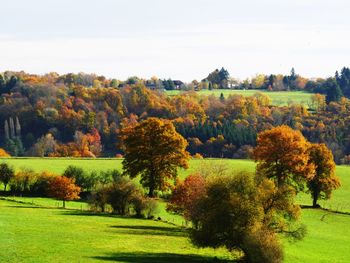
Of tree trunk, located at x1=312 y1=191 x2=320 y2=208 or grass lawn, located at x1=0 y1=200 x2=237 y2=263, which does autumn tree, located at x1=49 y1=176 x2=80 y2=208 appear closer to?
grass lawn, located at x1=0 y1=200 x2=237 y2=263

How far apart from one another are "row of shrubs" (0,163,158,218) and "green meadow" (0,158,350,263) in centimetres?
221

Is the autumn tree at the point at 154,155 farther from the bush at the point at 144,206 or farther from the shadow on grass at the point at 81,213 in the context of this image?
the shadow on grass at the point at 81,213

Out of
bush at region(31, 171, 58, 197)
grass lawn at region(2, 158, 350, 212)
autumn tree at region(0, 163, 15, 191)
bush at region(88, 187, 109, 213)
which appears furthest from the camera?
autumn tree at region(0, 163, 15, 191)

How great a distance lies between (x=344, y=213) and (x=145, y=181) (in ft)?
95.1

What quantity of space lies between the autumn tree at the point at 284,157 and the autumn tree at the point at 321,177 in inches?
55.0

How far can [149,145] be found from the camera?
83500 mm

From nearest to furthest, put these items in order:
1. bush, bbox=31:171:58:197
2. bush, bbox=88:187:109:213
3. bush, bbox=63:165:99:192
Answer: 1. bush, bbox=88:187:109:213
2. bush, bbox=31:171:58:197
3. bush, bbox=63:165:99:192

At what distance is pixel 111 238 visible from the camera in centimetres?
5144

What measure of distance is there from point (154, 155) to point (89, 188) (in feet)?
43.5

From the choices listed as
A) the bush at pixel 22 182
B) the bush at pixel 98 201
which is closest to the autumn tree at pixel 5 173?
the bush at pixel 22 182

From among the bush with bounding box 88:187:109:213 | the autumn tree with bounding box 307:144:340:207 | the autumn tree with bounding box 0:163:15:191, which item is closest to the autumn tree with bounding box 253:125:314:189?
the autumn tree with bounding box 307:144:340:207

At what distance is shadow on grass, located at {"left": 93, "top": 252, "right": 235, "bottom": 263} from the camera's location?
42.6 m

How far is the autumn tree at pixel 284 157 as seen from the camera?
268ft

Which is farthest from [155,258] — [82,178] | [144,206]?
[82,178]
